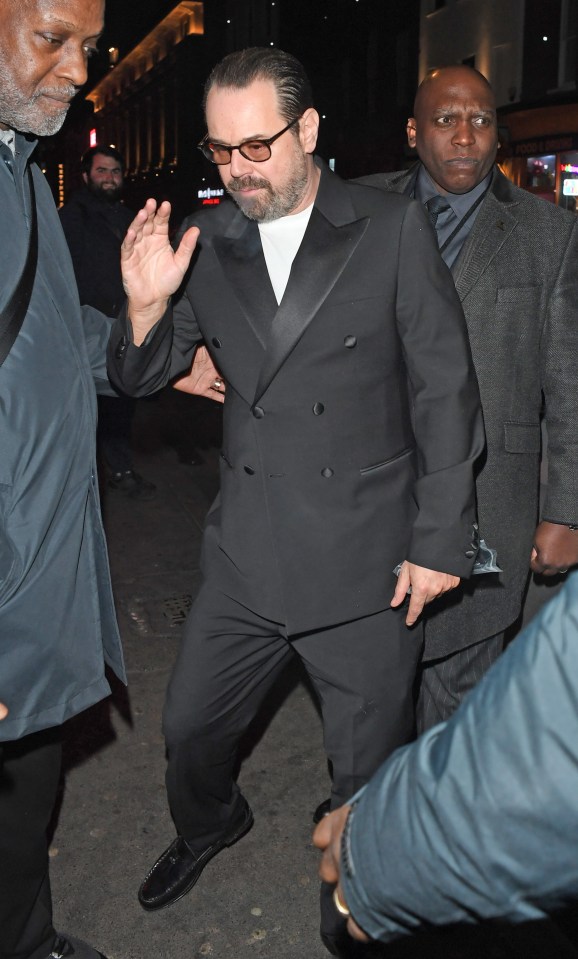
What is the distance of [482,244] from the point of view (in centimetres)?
312

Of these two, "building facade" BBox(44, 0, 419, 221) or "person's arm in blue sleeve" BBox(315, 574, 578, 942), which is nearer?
"person's arm in blue sleeve" BBox(315, 574, 578, 942)

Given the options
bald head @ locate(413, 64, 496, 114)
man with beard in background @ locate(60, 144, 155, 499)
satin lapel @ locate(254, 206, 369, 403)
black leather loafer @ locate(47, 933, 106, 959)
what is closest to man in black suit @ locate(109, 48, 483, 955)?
satin lapel @ locate(254, 206, 369, 403)

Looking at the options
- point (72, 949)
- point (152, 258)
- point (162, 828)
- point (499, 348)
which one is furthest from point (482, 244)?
point (72, 949)

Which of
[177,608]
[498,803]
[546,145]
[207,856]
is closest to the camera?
[498,803]

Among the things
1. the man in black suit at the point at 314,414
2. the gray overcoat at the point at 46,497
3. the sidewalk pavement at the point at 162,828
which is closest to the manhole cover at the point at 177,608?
the sidewalk pavement at the point at 162,828

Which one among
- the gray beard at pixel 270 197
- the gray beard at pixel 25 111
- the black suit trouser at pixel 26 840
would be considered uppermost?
the gray beard at pixel 25 111

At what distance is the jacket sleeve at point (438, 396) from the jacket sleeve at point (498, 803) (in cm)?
126

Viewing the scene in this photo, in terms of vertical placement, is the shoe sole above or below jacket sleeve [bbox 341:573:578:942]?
below

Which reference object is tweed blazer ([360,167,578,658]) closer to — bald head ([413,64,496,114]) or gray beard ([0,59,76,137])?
bald head ([413,64,496,114])

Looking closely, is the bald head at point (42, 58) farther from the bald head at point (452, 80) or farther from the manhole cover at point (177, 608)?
the manhole cover at point (177, 608)

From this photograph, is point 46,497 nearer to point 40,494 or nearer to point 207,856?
point 40,494

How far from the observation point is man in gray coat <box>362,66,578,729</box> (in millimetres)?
3078

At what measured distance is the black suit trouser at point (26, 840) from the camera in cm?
262

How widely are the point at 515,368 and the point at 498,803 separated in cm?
208
